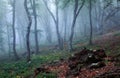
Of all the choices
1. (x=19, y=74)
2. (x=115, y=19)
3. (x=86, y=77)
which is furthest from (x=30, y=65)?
(x=115, y=19)

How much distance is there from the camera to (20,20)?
206 ft

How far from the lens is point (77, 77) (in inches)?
560

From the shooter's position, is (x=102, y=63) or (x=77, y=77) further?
(x=102, y=63)

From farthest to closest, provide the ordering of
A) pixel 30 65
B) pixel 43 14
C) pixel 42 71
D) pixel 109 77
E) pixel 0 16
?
pixel 43 14
pixel 0 16
pixel 30 65
pixel 42 71
pixel 109 77

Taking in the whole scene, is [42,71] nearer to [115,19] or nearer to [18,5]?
[115,19]

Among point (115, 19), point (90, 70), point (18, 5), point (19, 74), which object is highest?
point (18, 5)

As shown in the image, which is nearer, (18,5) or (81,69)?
(81,69)

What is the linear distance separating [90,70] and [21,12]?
50632mm

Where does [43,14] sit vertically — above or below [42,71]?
above

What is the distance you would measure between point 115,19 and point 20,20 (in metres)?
24.9

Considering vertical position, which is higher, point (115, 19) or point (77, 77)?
point (115, 19)

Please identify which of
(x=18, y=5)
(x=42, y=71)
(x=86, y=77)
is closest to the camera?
(x=86, y=77)

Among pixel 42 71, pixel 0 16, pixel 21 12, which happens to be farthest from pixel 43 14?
pixel 42 71

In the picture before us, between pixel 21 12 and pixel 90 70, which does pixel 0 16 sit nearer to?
pixel 21 12
